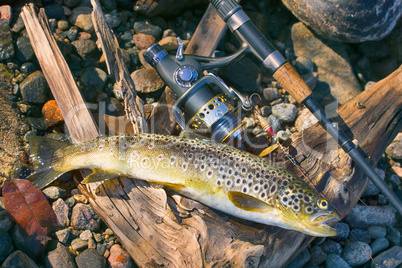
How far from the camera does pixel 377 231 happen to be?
4328mm

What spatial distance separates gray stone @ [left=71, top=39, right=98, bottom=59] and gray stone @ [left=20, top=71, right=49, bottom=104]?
74 centimetres

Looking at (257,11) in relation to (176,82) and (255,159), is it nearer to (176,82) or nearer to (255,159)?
(176,82)

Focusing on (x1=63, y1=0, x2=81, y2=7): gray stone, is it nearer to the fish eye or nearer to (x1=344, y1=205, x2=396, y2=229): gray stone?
the fish eye

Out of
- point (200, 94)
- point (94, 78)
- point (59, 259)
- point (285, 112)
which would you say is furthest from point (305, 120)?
point (59, 259)

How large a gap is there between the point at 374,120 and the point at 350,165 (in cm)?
78

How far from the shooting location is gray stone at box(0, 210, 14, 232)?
3.55m

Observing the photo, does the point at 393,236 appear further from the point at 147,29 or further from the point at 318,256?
the point at 147,29

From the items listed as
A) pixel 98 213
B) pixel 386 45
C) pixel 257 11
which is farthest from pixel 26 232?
pixel 386 45

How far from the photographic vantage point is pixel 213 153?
3592 mm

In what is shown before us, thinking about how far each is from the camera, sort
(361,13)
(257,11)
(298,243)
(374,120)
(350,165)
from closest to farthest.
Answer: (298,243) < (350,165) < (374,120) < (361,13) < (257,11)

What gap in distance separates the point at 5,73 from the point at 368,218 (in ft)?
17.9

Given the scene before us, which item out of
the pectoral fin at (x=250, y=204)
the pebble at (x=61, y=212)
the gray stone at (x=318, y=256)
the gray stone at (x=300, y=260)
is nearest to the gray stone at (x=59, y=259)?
the pebble at (x=61, y=212)

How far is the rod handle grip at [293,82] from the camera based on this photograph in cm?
399

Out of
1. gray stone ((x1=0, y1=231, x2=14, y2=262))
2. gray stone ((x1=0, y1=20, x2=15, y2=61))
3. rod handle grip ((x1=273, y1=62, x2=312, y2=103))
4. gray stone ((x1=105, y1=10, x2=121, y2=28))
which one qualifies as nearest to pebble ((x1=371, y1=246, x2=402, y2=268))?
rod handle grip ((x1=273, y1=62, x2=312, y2=103))
